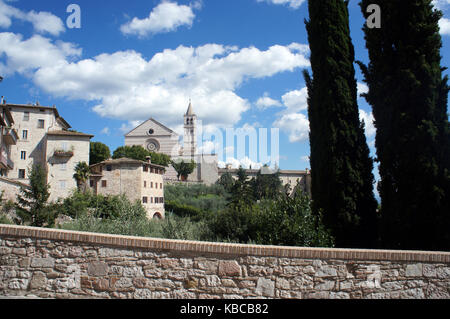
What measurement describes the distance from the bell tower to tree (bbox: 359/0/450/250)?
78.2 metres

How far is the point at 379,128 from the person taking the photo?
26.2ft

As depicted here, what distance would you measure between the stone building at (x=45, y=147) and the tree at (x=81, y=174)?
626 millimetres

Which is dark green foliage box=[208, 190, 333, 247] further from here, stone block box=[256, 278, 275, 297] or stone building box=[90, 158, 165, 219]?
stone building box=[90, 158, 165, 219]

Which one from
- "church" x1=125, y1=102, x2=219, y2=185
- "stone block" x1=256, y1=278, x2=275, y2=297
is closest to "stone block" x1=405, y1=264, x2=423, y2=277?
"stone block" x1=256, y1=278, x2=275, y2=297

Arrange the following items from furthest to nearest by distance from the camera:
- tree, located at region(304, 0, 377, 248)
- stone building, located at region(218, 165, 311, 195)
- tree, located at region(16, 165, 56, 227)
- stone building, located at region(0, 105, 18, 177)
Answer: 1. stone building, located at region(218, 165, 311, 195)
2. stone building, located at region(0, 105, 18, 177)
3. tree, located at region(16, 165, 56, 227)
4. tree, located at region(304, 0, 377, 248)

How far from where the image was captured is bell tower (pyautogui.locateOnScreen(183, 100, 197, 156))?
87.1 meters

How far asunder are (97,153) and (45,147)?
42.8 feet

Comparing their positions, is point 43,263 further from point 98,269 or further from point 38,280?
point 98,269

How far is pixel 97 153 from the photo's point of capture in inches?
1957

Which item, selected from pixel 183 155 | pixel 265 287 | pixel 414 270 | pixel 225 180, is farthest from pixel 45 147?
pixel 183 155

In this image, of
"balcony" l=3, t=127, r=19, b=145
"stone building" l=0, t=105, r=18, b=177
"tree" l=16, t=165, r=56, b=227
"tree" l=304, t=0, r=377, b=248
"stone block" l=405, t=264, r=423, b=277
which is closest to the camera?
"stone block" l=405, t=264, r=423, b=277

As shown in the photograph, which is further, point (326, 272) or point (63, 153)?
point (63, 153)

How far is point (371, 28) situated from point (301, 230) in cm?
556

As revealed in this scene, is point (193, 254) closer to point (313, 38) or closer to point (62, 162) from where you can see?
point (313, 38)
